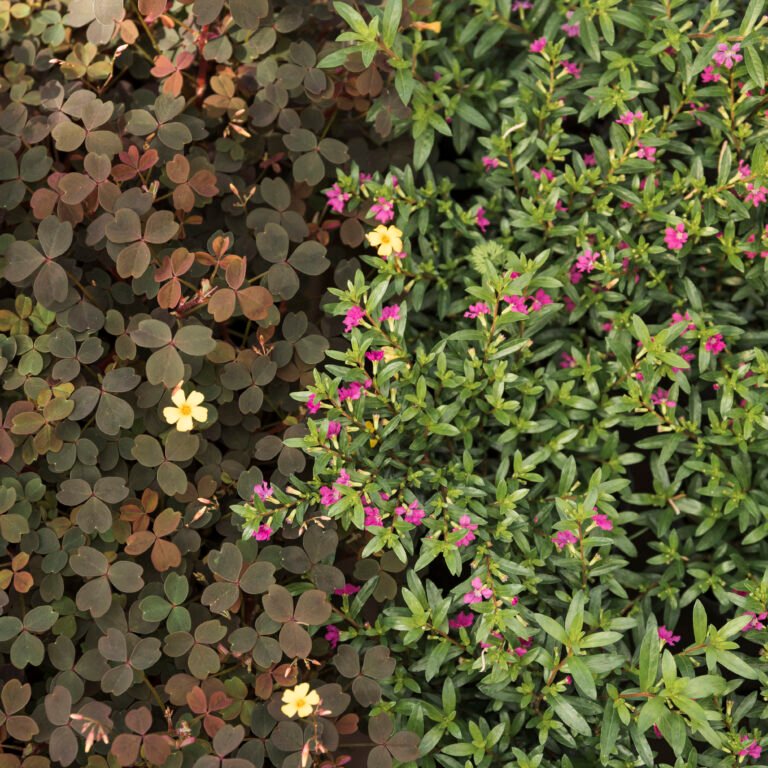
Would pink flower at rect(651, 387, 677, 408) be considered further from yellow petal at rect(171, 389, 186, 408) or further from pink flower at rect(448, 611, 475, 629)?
yellow petal at rect(171, 389, 186, 408)

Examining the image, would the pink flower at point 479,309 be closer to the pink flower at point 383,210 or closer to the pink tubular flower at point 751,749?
the pink flower at point 383,210

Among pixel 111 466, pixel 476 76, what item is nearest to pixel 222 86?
pixel 476 76

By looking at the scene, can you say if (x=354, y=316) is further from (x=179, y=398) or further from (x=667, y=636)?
(x=667, y=636)

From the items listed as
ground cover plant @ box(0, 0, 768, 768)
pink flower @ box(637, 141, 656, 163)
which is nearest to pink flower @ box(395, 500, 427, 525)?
ground cover plant @ box(0, 0, 768, 768)

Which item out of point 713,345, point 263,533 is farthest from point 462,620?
point 713,345

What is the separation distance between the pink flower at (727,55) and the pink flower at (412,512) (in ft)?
4.38

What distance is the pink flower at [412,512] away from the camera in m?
1.88

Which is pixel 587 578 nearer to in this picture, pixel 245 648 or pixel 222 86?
pixel 245 648

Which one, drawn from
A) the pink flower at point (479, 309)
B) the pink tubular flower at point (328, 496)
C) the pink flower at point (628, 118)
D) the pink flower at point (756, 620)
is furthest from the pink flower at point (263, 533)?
the pink flower at point (628, 118)

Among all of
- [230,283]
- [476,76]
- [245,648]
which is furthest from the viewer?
[476,76]

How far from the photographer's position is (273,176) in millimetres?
2379

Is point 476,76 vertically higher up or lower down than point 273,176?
higher up

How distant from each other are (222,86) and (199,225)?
38 cm

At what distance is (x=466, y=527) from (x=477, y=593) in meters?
0.15
